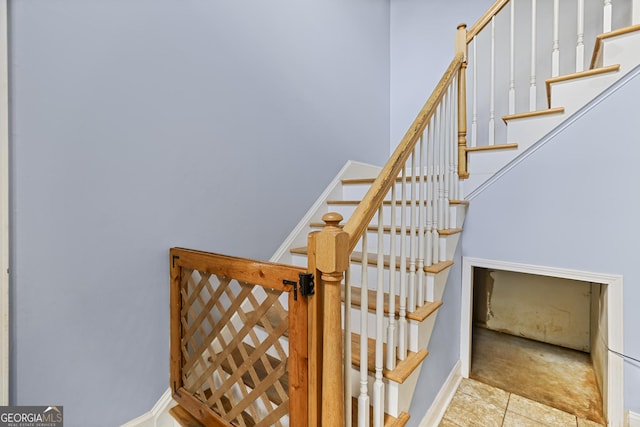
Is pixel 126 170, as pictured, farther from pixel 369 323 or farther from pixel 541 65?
pixel 541 65

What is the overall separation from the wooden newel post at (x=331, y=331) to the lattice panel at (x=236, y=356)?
7.8 inches

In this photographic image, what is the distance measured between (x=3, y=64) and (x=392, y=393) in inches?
72.2

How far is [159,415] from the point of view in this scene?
4.67 feet

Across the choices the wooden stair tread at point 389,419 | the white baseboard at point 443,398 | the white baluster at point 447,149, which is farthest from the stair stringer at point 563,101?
the wooden stair tread at point 389,419

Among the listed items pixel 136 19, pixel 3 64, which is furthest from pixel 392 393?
pixel 136 19

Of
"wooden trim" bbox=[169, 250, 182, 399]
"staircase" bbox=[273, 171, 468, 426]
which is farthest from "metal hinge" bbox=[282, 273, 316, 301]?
"wooden trim" bbox=[169, 250, 182, 399]

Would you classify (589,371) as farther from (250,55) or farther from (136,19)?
(136,19)

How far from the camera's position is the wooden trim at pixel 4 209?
102 cm

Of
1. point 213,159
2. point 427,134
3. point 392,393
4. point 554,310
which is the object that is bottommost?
point 554,310

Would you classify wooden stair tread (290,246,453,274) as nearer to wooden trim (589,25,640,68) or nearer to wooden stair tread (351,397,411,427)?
wooden stair tread (351,397,411,427)

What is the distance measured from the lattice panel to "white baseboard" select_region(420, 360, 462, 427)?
2.59ft

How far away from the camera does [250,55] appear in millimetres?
1852

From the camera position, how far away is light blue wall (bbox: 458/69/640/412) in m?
1.52

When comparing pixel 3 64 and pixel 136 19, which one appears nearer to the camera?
pixel 3 64
